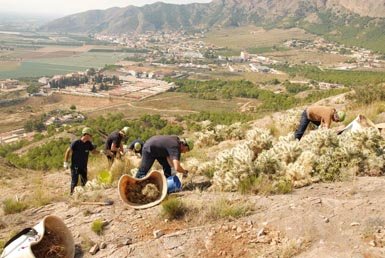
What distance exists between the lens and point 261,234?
5.10 m

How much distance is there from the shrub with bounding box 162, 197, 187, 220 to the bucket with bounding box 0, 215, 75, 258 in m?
1.35

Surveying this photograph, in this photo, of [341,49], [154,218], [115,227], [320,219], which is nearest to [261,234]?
[320,219]

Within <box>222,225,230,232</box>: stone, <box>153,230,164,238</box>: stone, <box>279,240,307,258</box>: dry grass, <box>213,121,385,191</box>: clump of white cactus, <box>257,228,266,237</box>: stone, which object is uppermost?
<box>213,121,385,191</box>: clump of white cactus

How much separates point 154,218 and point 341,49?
6027 inches

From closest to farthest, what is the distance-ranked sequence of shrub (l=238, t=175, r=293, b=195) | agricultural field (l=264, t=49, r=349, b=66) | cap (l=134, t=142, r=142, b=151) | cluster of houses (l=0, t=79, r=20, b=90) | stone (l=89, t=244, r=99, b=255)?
stone (l=89, t=244, r=99, b=255) → shrub (l=238, t=175, r=293, b=195) → cap (l=134, t=142, r=142, b=151) → cluster of houses (l=0, t=79, r=20, b=90) → agricultural field (l=264, t=49, r=349, b=66)

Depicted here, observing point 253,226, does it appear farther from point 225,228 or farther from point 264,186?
point 264,186

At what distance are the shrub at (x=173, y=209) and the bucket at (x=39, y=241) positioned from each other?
1.35 m

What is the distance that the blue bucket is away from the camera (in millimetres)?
6832

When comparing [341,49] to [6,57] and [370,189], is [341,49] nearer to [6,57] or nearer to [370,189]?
[6,57]

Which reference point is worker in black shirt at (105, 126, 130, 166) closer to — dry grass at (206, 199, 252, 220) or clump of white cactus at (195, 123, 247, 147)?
clump of white cactus at (195, 123, 247, 147)

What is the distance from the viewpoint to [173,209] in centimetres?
580

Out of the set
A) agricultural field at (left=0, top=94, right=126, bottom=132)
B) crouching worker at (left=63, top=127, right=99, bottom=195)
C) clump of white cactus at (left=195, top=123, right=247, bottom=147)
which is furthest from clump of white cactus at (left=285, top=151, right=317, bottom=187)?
agricultural field at (left=0, top=94, right=126, bottom=132)

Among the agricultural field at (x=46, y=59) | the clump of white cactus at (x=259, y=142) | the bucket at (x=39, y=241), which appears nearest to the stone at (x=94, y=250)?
the bucket at (x=39, y=241)

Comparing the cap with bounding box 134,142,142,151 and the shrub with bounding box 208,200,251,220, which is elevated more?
the shrub with bounding box 208,200,251,220
